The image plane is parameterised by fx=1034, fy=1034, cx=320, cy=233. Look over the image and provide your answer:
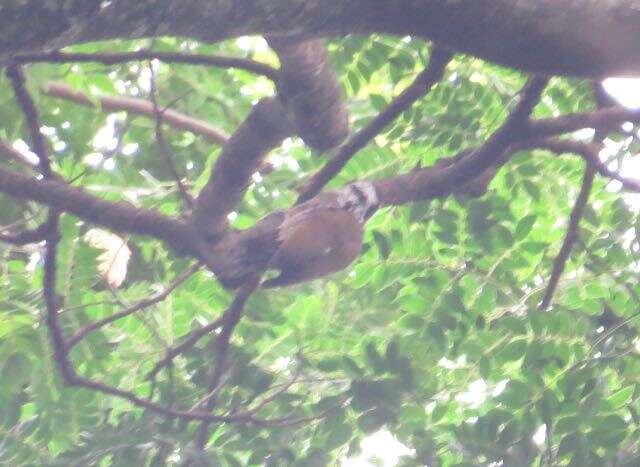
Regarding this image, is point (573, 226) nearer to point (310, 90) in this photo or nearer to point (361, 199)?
point (361, 199)

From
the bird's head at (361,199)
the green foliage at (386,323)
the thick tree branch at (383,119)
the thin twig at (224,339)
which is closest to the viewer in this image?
the thick tree branch at (383,119)

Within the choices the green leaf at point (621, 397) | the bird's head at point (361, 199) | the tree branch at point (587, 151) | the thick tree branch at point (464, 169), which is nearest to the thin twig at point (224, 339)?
the bird's head at point (361, 199)

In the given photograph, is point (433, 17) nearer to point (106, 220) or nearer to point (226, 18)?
point (226, 18)

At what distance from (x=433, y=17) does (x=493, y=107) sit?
1613 mm

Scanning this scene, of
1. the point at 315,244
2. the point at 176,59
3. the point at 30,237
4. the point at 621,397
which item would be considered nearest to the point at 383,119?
the point at 315,244

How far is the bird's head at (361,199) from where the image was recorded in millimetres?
3225

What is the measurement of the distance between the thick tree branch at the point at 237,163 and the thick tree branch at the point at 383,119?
22 centimetres

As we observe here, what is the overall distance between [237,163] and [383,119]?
46 centimetres

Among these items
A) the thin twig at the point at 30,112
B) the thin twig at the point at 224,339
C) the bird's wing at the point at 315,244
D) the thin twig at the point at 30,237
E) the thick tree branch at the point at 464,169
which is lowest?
the thin twig at the point at 224,339

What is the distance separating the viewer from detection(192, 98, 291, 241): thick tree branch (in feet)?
9.84

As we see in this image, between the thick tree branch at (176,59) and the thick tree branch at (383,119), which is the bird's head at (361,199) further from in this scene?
the thick tree branch at (176,59)

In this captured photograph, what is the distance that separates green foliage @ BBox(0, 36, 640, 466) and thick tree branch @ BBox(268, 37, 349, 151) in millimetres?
591

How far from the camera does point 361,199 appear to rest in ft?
10.7

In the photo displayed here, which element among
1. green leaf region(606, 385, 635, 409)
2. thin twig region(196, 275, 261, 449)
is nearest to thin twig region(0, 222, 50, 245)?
thin twig region(196, 275, 261, 449)
